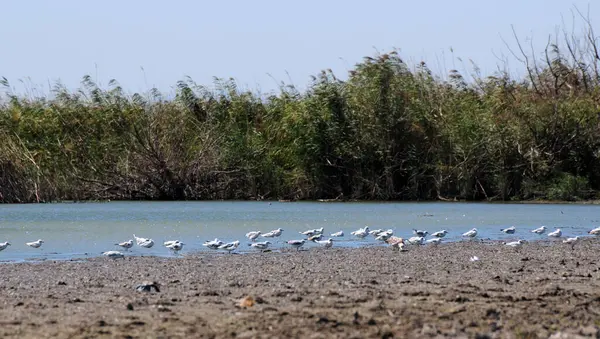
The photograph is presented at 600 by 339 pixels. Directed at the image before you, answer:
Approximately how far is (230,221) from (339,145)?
10.2 meters

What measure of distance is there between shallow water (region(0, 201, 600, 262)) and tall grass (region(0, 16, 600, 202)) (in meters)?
2.08

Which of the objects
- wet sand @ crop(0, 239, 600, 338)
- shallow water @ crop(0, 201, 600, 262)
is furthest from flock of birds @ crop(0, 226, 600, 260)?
wet sand @ crop(0, 239, 600, 338)

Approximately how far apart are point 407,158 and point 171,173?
25.6ft

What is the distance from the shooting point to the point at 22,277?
12.2 metres

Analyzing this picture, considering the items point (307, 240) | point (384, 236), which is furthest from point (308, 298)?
point (307, 240)

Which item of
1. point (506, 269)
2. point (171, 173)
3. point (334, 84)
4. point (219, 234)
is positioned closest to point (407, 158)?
point (334, 84)

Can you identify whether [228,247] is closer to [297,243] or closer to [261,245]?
[261,245]

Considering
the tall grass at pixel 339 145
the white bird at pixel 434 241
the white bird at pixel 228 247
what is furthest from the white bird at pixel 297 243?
the tall grass at pixel 339 145

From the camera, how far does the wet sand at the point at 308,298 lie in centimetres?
794

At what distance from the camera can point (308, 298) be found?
965cm

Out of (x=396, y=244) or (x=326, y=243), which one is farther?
(x=326, y=243)

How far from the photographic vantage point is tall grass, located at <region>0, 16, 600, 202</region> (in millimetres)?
33969

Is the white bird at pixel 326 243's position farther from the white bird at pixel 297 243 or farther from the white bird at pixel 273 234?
the white bird at pixel 273 234

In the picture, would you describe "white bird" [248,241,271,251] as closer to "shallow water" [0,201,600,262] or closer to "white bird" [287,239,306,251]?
"shallow water" [0,201,600,262]
